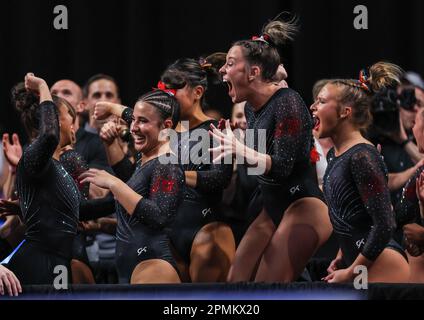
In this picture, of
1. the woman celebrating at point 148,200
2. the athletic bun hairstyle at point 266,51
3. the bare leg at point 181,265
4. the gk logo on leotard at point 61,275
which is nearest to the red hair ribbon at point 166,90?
the woman celebrating at point 148,200

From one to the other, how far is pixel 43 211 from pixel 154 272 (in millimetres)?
→ 444

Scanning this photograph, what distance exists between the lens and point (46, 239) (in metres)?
3.09

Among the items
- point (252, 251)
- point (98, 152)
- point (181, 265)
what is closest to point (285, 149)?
point (252, 251)

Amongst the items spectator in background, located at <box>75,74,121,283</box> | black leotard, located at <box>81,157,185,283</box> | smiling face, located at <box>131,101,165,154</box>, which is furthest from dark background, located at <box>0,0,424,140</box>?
black leotard, located at <box>81,157,185,283</box>

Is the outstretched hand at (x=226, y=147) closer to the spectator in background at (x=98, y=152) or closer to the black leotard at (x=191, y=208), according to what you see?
the black leotard at (x=191, y=208)

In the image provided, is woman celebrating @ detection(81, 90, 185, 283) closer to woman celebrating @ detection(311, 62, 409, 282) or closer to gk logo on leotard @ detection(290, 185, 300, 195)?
gk logo on leotard @ detection(290, 185, 300, 195)

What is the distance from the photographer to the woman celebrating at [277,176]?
3.20 meters

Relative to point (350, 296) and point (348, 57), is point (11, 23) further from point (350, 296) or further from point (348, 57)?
point (350, 296)

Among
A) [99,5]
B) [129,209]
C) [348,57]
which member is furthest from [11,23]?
[129,209]

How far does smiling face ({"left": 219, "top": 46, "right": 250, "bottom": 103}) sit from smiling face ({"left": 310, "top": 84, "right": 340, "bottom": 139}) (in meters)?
0.28

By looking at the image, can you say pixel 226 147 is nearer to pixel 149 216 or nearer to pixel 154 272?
pixel 149 216

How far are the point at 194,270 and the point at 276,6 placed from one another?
2.36m

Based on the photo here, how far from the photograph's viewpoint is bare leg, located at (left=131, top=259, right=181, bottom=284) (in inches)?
121

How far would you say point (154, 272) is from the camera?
3.07 m
